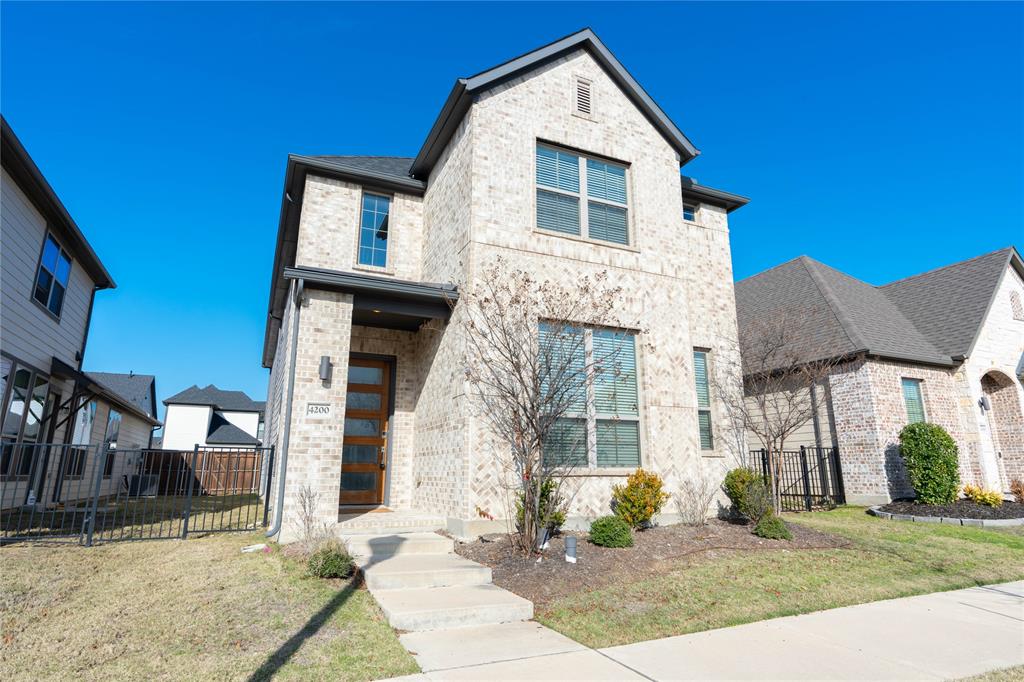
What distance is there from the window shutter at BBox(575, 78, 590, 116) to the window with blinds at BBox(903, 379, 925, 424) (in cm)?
1246

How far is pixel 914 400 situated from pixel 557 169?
43.3 ft

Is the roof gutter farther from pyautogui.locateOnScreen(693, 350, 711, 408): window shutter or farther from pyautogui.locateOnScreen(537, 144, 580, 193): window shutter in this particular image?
pyautogui.locateOnScreen(693, 350, 711, 408): window shutter

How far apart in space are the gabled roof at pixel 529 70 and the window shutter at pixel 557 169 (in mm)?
1600

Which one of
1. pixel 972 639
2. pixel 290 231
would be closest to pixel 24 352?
pixel 290 231

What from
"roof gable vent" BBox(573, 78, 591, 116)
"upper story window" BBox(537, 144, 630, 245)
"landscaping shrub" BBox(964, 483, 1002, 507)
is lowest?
"landscaping shrub" BBox(964, 483, 1002, 507)

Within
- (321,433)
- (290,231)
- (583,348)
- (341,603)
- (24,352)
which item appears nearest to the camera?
(341,603)

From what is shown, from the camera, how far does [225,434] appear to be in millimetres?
40500

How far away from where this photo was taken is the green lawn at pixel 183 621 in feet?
13.6

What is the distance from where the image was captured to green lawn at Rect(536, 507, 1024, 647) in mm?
5504

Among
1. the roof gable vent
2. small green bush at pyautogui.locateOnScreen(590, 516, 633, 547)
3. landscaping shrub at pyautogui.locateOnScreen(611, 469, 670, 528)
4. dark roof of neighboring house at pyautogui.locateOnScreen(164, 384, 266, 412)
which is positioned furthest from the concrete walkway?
dark roof of neighboring house at pyautogui.locateOnScreen(164, 384, 266, 412)

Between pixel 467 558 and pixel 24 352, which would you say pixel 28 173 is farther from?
pixel 467 558

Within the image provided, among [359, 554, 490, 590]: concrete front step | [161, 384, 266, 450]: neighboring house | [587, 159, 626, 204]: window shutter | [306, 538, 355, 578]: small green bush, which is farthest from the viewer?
[161, 384, 266, 450]: neighboring house

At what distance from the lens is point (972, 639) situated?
5.09m

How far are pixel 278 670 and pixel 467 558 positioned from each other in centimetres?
368
